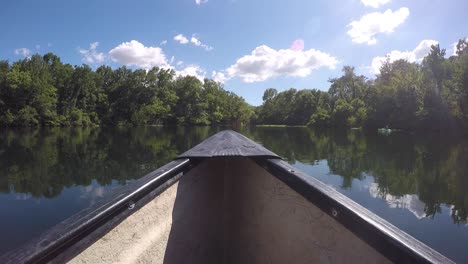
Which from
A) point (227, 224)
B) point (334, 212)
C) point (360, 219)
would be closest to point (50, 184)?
point (227, 224)

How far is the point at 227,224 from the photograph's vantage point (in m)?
2.38

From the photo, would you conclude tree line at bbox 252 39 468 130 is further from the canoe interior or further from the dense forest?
the canoe interior

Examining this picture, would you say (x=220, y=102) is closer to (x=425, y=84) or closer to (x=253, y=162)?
(x=425, y=84)

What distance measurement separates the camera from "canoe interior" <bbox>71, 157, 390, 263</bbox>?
1409mm

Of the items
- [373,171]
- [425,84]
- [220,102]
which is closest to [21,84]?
[220,102]

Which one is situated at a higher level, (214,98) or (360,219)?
(214,98)

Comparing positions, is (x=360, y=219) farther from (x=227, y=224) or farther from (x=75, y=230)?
(x=227, y=224)

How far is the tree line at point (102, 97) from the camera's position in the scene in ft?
152

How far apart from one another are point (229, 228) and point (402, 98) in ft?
157

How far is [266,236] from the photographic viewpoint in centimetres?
204

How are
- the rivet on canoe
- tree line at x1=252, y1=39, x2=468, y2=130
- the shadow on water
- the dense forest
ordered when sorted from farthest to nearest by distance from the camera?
the dense forest → tree line at x1=252, y1=39, x2=468, y2=130 → the shadow on water → the rivet on canoe

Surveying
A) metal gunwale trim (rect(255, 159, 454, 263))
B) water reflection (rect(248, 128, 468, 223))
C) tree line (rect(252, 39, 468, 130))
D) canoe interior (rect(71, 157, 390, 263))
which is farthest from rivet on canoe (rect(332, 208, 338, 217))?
tree line (rect(252, 39, 468, 130))

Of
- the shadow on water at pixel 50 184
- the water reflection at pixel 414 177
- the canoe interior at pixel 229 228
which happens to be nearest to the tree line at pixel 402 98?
the water reflection at pixel 414 177

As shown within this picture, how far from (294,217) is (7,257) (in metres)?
1.39
